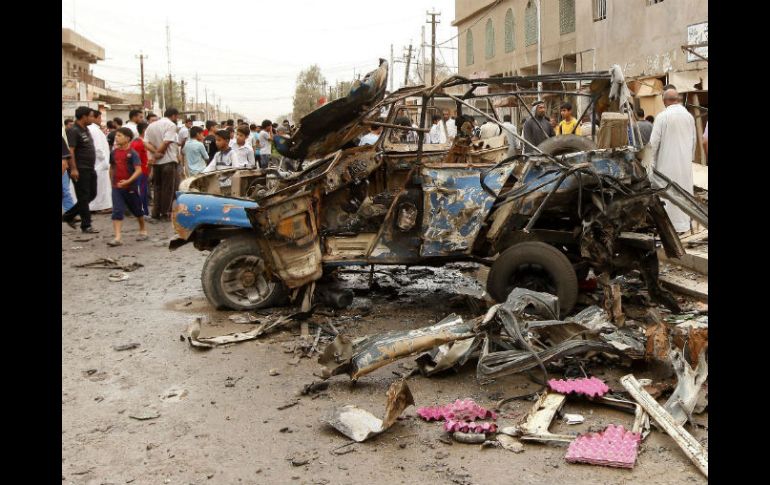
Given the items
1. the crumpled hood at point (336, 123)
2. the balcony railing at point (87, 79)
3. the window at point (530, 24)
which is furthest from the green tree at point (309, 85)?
the crumpled hood at point (336, 123)

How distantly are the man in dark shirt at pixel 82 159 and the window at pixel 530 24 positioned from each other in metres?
26.2

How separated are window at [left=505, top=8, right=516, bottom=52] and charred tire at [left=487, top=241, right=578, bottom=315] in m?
32.1

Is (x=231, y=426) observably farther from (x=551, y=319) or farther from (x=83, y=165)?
(x=83, y=165)

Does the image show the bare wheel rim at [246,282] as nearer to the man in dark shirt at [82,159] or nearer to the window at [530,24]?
the man in dark shirt at [82,159]

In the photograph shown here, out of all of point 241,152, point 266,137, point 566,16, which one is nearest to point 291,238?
point 241,152

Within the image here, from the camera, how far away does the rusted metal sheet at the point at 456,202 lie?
6.38 meters

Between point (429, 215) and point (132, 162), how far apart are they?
617 cm

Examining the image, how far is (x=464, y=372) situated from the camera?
16.6 feet

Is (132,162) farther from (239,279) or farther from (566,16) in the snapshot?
(566,16)

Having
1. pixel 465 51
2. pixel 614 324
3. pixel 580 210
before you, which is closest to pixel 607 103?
pixel 580 210
